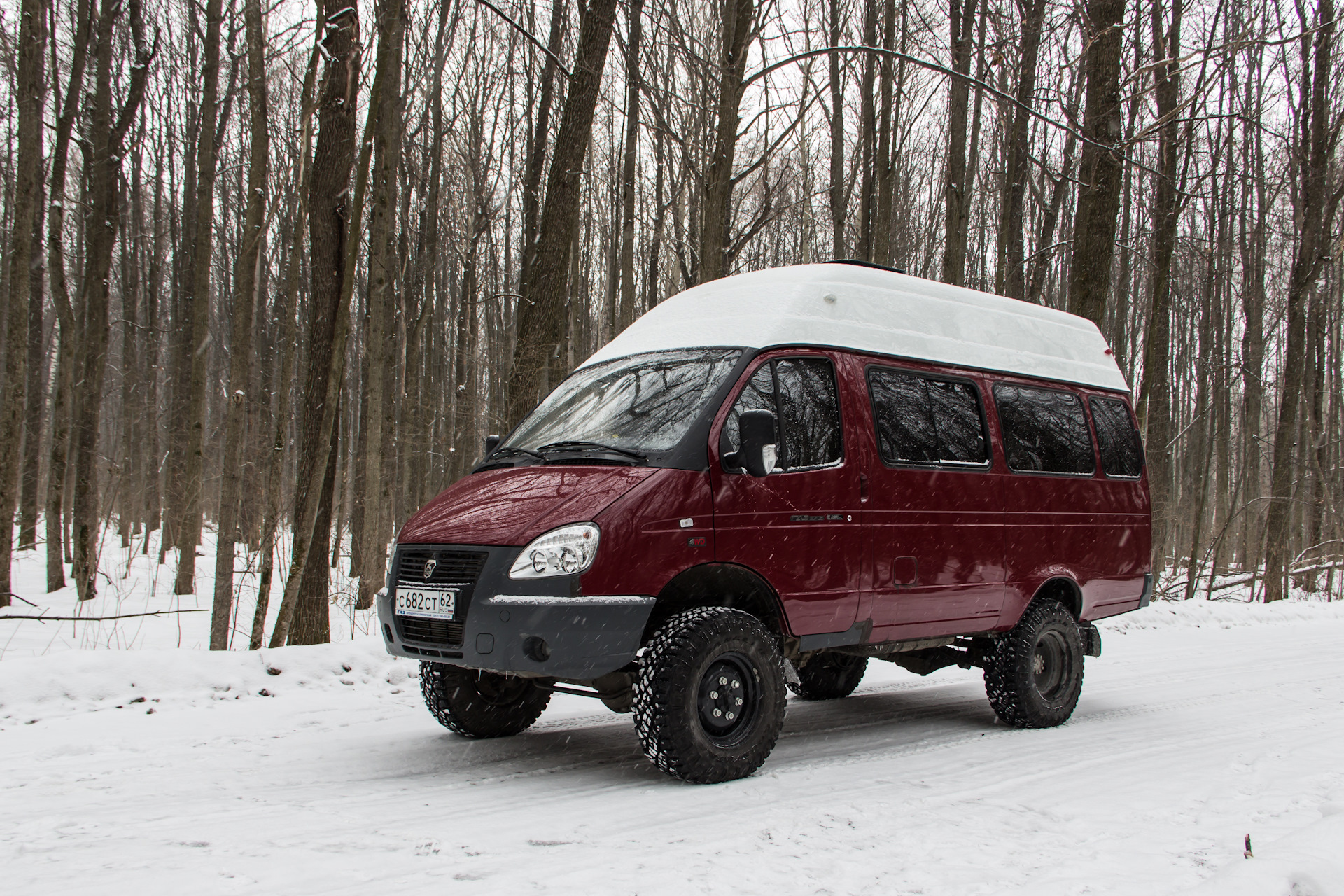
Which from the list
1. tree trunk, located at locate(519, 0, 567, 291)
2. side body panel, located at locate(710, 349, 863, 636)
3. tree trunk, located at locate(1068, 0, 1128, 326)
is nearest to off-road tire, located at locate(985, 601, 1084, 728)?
side body panel, located at locate(710, 349, 863, 636)

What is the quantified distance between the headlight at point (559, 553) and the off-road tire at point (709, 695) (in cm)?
58

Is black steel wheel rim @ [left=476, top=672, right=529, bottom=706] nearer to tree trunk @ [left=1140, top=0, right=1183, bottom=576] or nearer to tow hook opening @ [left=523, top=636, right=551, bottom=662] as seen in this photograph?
tow hook opening @ [left=523, top=636, right=551, bottom=662]

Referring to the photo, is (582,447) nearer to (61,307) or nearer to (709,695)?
(709,695)

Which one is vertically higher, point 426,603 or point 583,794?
point 426,603

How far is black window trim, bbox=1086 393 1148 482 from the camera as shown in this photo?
7277 mm

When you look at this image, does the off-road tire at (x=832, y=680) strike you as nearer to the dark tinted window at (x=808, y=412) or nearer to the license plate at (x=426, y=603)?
the dark tinted window at (x=808, y=412)

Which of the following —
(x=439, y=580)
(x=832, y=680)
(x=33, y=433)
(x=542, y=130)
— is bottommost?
(x=832, y=680)

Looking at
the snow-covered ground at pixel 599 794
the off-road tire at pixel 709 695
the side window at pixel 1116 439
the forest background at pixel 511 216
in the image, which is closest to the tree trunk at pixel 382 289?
the forest background at pixel 511 216

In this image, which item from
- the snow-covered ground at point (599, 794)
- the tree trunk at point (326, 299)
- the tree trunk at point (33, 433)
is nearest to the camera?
the snow-covered ground at point (599, 794)

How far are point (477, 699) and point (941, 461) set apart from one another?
3.20m

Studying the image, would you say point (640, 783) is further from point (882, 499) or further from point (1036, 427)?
point (1036, 427)

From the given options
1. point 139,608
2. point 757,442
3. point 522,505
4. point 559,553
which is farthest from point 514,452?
point 139,608

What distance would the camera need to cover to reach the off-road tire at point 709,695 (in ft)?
14.7

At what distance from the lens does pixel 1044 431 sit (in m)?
6.86
